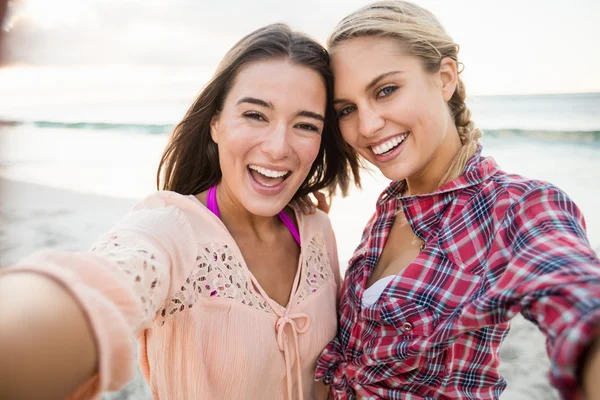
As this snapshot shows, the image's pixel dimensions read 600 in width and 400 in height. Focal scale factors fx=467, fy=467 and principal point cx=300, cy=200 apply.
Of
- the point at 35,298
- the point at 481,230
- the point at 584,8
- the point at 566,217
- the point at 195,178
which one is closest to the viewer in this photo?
the point at 35,298

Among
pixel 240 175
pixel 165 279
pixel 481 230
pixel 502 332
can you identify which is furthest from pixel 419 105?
pixel 165 279

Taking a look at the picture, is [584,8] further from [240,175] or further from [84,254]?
[84,254]

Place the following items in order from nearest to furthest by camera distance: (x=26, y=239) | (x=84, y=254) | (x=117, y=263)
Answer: (x=84, y=254)
(x=117, y=263)
(x=26, y=239)

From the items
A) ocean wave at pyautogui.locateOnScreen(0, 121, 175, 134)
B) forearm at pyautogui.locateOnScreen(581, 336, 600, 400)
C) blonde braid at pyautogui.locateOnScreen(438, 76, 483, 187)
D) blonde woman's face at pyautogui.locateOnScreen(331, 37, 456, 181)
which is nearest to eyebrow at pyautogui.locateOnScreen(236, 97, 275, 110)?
blonde woman's face at pyautogui.locateOnScreen(331, 37, 456, 181)

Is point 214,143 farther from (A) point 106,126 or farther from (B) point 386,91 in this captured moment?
(A) point 106,126

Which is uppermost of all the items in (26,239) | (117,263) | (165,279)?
(117,263)

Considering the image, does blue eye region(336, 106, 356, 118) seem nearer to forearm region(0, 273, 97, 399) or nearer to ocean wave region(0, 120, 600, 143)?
forearm region(0, 273, 97, 399)

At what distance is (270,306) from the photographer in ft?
6.04

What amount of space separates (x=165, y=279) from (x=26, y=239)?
6413mm

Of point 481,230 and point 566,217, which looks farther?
point 481,230

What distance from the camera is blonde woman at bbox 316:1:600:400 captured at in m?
1.20

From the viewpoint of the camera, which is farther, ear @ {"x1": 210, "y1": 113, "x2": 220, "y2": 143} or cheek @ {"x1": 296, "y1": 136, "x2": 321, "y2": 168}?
ear @ {"x1": 210, "y1": 113, "x2": 220, "y2": 143}

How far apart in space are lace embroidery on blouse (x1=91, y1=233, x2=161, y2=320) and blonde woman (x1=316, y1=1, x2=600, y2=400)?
898 millimetres

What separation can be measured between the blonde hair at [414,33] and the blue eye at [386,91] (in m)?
0.17
